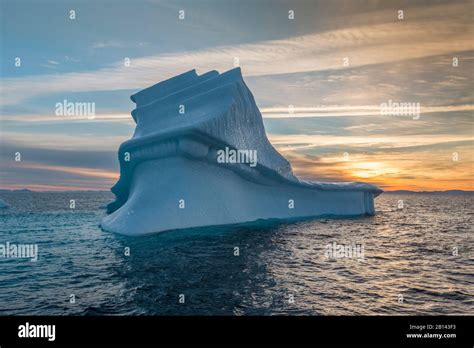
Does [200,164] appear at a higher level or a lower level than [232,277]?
higher

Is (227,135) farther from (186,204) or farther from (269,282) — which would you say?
(269,282)

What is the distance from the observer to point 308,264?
12750mm

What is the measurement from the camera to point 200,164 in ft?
71.1

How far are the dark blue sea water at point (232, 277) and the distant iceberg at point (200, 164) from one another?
2.17 meters

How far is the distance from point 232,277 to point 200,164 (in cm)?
1206

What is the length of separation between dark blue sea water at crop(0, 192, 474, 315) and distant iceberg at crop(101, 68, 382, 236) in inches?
85.5

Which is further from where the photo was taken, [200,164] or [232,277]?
[200,164]

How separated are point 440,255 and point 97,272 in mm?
15402

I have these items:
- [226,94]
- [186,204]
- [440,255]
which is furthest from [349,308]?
[226,94]

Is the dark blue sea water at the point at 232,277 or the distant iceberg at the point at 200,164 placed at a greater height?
the distant iceberg at the point at 200,164

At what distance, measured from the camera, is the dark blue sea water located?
812cm

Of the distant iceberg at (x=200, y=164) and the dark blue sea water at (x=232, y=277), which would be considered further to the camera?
the distant iceberg at (x=200, y=164)

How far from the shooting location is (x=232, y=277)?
10531 millimetres

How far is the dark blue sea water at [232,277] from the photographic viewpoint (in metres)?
8.12
